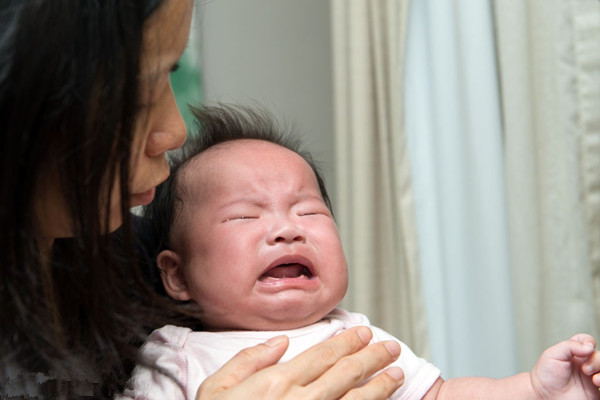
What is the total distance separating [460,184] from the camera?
6.07 ft

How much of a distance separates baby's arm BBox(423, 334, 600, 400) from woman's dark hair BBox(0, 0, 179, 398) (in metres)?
0.53

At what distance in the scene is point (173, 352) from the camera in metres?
1.06

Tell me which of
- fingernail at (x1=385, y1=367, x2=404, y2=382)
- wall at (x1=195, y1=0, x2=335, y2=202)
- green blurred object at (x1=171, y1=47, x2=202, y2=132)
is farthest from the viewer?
wall at (x1=195, y1=0, x2=335, y2=202)

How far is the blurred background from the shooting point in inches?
60.2

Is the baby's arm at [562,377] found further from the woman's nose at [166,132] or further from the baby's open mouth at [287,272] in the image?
the woman's nose at [166,132]

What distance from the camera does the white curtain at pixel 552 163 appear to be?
1.51 meters

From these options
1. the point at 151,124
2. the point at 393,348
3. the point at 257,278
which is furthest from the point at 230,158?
the point at 393,348

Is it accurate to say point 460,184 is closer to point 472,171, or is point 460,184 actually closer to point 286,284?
point 472,171

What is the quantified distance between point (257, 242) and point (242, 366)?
0.26 m

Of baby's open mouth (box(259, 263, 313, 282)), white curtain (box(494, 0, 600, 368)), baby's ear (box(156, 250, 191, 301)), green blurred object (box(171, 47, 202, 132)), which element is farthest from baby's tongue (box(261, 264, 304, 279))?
green blurred object (box(171, 47, 202, 132))

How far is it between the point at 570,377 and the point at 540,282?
69cm

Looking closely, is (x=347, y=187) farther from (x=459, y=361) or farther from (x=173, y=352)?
(x=173, y=352)

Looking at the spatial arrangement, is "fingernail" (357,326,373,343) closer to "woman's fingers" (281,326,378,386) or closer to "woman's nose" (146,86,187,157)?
"woman's fingers" (281,326,378,386)

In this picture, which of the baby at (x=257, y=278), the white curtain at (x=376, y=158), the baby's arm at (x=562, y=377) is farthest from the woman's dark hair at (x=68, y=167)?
the white curtain at (x=376, y=158)
